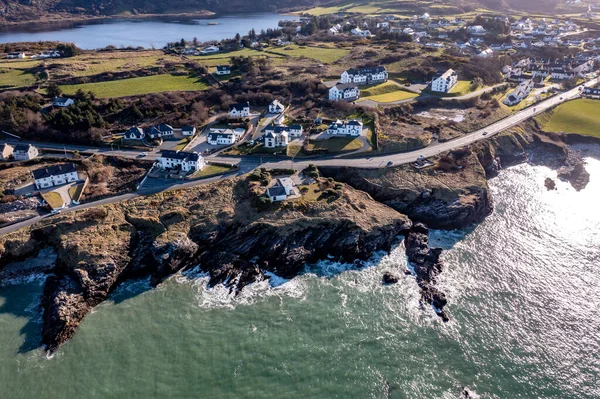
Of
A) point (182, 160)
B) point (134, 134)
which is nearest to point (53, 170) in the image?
point (134, 134)

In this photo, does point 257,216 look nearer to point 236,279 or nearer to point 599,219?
point 236,279

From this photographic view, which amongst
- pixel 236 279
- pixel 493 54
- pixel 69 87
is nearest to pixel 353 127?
pixel 236 279

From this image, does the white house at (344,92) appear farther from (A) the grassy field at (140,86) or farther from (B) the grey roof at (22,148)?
(B) the grey roof at (22,148)

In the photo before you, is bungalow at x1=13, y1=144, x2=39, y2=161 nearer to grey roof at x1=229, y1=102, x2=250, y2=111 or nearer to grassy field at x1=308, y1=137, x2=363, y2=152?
grey roof at x1=229, y1=102, x2=250, y2=111

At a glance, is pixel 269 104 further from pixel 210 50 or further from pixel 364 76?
pixel 210 50

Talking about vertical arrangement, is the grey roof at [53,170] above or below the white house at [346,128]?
below

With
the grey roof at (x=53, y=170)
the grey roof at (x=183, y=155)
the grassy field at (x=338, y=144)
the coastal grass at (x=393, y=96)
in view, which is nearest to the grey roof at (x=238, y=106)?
the grassy field at (x=338, y=144)
